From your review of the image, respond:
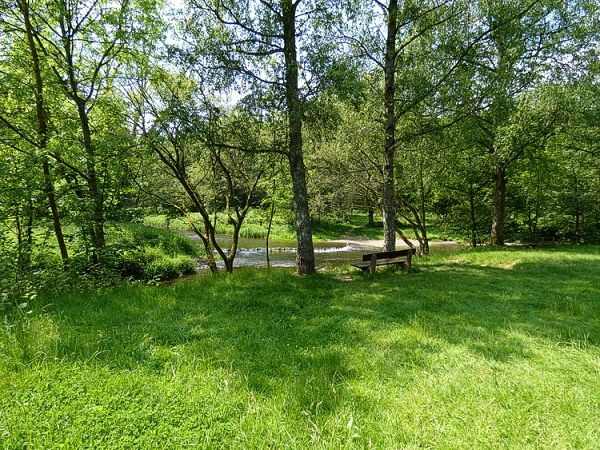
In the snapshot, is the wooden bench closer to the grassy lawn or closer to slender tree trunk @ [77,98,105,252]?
the grassy lawn

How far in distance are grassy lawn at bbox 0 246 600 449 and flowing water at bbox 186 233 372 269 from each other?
9914 millimetres

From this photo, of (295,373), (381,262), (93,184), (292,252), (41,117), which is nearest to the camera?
(295,373)

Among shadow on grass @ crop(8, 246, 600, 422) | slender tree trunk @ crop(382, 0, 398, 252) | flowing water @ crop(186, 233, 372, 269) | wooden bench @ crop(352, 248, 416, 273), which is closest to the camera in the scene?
shadow on grass @ crop(8, 246, 600, 422)

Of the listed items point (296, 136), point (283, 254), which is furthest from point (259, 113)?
point (283, 254)

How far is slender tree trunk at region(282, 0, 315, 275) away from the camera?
7.31 m

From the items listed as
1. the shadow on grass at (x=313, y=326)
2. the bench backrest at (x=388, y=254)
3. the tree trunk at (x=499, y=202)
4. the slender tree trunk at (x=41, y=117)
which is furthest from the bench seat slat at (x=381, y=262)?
the tree trunk at (x=499, y=202)

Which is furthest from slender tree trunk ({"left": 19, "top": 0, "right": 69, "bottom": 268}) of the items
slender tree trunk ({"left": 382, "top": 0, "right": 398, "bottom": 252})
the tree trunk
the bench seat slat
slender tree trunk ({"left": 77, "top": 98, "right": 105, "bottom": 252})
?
the tree trunk

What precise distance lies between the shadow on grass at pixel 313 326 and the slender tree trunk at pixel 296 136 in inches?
31.8

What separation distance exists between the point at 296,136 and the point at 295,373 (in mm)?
5950

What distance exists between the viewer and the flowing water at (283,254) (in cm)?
1749

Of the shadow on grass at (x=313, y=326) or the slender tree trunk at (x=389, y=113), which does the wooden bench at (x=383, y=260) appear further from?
the shadow on grass at (x=313, y=326)

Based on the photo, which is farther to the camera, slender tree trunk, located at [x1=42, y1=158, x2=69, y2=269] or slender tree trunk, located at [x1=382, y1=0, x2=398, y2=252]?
slender tree trunk, located at [x1=382, y1=0, x2=398, y2=252]

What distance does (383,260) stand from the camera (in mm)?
9047

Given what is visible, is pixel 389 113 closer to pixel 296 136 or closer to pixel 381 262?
pixel 296 136
